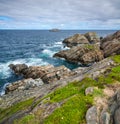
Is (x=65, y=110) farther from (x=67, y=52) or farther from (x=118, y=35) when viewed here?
(x=118, y=35)

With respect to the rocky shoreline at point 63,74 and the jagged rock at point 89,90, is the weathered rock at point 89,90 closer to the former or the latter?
the jagged rock at point 89,90

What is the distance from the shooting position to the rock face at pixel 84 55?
65.7m

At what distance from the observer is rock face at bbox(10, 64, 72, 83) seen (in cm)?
4181

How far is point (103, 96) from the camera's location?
14117 mm

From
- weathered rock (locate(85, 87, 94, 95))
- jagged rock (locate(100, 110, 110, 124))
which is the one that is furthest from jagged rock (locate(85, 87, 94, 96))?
jagged rock (locate(100, 110, 110, 124))

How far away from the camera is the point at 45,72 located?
154 feet

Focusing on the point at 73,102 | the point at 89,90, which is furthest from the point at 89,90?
the point at 73,102

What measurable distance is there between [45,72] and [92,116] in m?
36.0

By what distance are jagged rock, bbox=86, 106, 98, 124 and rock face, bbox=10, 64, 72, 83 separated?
88.7ft

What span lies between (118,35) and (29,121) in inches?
2856

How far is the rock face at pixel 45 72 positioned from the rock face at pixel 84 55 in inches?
741

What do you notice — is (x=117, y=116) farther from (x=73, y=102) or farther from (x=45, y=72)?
(x=45, y=72)

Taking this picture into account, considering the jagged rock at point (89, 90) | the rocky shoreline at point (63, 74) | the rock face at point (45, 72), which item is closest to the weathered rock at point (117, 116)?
the rocky shoreline at point (63, 74)

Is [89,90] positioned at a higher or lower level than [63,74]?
higher
